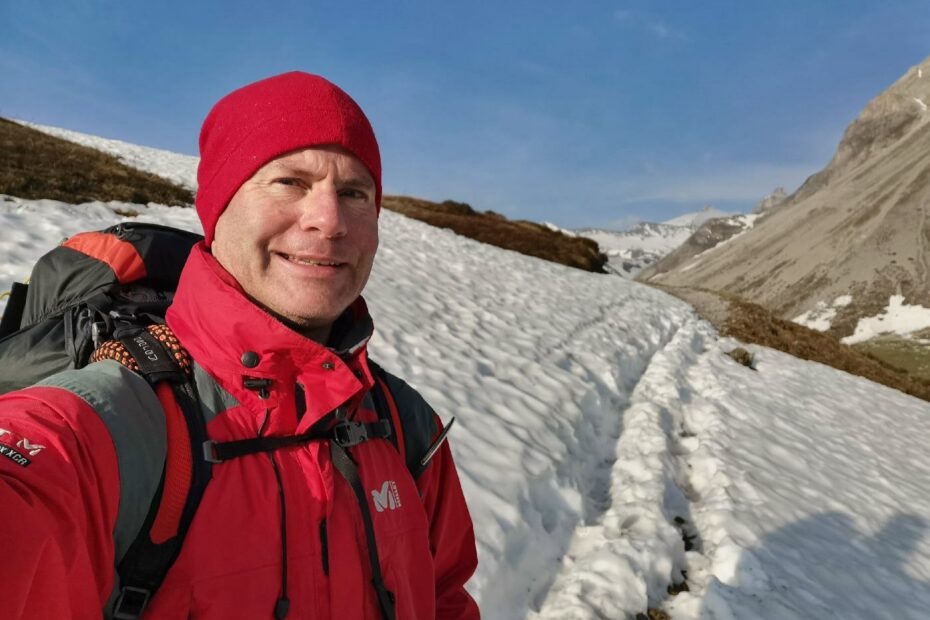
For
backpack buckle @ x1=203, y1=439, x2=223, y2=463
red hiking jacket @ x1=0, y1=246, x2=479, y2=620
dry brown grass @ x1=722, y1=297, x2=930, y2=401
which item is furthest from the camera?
dry brown grass @ x1=722, y1=297, x2=930, y2=401

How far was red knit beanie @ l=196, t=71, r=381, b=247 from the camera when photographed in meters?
1.76

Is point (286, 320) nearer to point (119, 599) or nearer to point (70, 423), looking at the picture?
point (70, 423)

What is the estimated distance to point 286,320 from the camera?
175 cm

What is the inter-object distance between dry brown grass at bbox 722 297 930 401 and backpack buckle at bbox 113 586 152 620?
17088 millimetres

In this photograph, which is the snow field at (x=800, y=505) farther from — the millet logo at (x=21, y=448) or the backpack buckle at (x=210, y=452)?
the millet logo at (x=21, y=448)

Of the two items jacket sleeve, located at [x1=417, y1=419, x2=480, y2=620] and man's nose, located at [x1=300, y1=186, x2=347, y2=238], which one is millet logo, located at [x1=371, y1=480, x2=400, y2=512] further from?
man's nose, located at [x1=300, y1=186, x2=347, y2=238]

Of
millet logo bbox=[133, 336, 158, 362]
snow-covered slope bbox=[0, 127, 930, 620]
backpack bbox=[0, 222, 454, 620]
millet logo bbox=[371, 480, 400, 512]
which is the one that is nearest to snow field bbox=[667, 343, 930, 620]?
snow-covered slope bbox=[0, 127, 930, 620]

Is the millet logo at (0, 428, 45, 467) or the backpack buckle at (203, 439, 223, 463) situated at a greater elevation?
the millet logo at (0, 428, 45, 467)

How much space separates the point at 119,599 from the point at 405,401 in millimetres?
1090

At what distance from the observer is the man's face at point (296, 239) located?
5.51ft

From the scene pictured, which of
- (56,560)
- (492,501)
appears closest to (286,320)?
(56,560)

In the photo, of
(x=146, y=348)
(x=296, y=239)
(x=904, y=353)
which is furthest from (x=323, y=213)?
(x=904, y=353)

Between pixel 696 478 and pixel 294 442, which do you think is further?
pixel 696 478

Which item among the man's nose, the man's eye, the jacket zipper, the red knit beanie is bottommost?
the jacket zipper
